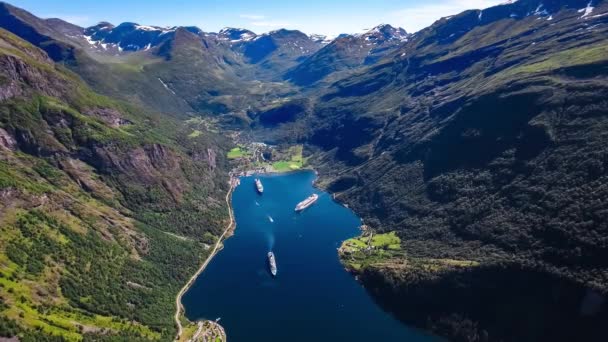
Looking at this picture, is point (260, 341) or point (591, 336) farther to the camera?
point (260, 341)

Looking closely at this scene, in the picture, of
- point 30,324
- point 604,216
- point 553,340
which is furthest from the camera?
point 604,216

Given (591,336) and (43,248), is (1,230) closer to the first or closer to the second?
(43,248)

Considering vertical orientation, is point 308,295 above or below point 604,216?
below

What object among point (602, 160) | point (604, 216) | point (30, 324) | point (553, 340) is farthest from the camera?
point (602, 160)

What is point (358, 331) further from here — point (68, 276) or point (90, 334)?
point (68, 276)

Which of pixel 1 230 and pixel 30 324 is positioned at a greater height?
pixel 1 230

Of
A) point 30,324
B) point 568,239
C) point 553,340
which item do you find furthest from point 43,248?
point 568,239

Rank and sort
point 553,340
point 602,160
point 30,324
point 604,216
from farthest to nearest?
point 602,160 → point 604,216 → point 553,340 → point 30,324

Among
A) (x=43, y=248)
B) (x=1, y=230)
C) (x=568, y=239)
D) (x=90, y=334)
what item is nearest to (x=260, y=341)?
(x=90, y=334)

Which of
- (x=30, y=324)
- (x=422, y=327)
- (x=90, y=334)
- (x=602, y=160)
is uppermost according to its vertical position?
(x=602, y=160)
